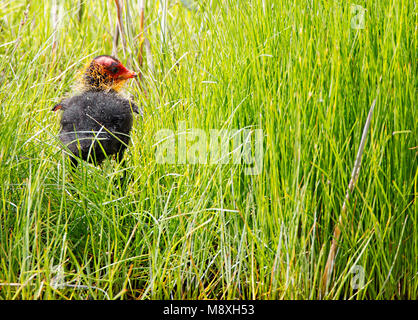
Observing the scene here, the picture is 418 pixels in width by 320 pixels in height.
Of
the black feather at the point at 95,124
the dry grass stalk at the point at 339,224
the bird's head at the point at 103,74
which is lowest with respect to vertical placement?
the dry grass stalk at the point at 339,224

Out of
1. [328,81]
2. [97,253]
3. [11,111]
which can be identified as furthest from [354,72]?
[11,111]

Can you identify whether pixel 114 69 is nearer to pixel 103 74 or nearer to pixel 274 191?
pixel 103 74

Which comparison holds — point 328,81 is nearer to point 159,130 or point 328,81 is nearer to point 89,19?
point 159,130

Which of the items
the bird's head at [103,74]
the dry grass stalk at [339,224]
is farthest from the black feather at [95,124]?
the dry grass stalk at [339,224]

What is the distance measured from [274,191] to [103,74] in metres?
1.42

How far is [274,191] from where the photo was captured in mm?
1931

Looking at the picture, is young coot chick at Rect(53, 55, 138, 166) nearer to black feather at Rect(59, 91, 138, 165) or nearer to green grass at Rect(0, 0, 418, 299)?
black feather at Rect(59, 91, 138, 165)

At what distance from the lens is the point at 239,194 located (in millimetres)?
2125

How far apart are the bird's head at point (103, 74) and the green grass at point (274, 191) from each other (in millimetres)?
638

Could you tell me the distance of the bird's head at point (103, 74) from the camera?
9.63 ft

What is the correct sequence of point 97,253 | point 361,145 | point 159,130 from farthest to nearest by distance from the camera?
point 159,130
point 97,253
point 361,145

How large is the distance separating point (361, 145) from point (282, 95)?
37 centimetres

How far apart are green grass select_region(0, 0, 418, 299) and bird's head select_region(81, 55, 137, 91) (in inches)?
25.1

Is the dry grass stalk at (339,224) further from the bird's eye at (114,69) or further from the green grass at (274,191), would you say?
the bird's eye at (114,69)
